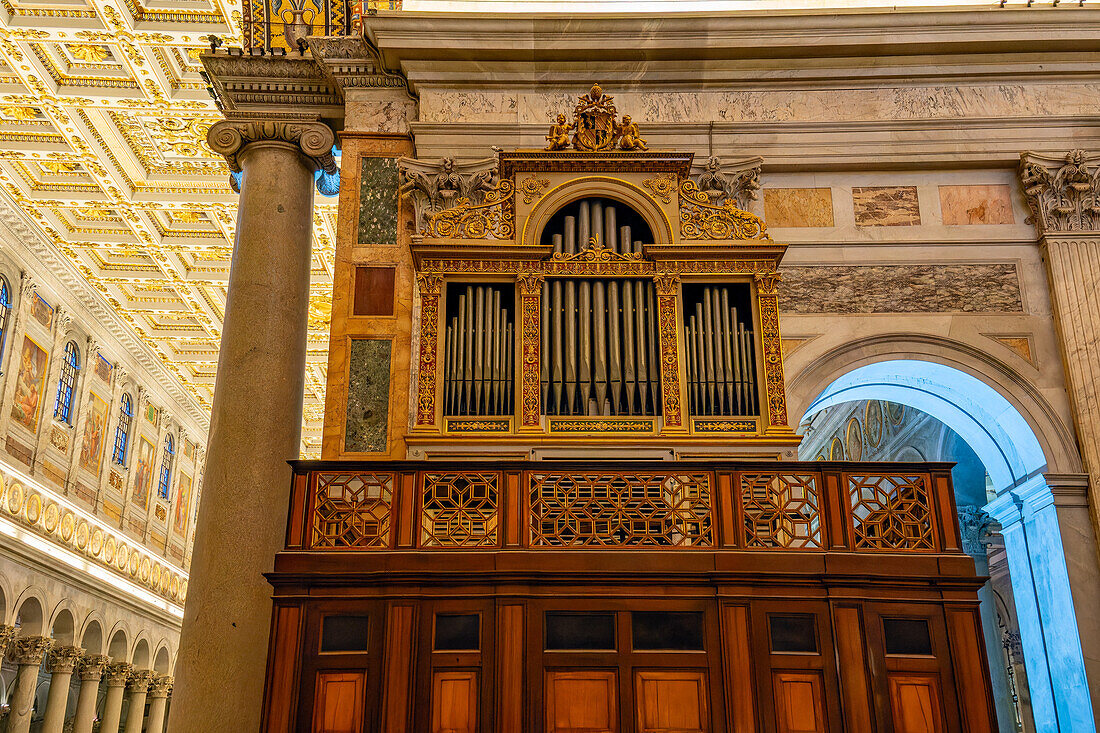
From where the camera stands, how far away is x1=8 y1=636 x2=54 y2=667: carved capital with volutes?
18.4m

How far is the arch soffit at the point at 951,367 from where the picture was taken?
9266 millimetres

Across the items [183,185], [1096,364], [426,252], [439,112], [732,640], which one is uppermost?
[183,185]

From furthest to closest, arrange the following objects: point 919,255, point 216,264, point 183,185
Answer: point 216,264
point 183,185
point 919,255

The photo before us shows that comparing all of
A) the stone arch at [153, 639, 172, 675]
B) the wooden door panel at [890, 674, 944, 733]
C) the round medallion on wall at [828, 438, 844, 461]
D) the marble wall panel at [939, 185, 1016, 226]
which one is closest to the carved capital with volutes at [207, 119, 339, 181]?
the marble wall panel at [939, 185, 1016, 226]

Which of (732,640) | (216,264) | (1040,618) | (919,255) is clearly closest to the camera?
(732,640)

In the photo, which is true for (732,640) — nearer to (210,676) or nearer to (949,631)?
(949,631)

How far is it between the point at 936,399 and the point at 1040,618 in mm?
2232

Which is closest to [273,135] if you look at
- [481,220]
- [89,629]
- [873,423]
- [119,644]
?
[481,220]

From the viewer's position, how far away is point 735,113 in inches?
410

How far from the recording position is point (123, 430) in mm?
23000

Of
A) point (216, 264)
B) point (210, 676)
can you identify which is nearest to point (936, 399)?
point (210, 676)

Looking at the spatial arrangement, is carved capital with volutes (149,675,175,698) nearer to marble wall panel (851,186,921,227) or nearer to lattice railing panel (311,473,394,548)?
lattice railing panel (311,473,394,548)

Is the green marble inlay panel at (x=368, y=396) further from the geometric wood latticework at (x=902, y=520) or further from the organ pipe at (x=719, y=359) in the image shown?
the geometric wood latticework at (x=902, y=520)

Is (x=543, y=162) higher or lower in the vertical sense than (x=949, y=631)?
higher
